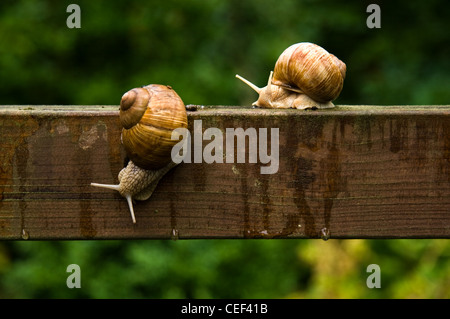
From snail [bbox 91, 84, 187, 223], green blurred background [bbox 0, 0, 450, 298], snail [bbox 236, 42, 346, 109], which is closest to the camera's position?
snail [bbox 91, 84, 187, 223]

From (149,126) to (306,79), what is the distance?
0.55 meters

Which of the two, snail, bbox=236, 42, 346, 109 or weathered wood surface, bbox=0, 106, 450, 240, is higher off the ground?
snail, bbox=236, 42, 346, 109

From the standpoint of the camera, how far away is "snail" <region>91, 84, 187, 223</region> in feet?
4.65

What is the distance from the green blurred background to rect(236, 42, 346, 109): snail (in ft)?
5.18

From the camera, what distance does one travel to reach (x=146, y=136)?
4.65 feet

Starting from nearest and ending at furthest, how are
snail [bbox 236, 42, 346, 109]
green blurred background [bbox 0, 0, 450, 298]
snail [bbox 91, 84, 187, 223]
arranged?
1. snail [bbox 91, 84, 187, 223]
2. snail [bbox 236, 42, 346, 109]
3. green blurred background [bbox 0, 0, 450, 298]

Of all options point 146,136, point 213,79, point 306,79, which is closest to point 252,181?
point 146,136

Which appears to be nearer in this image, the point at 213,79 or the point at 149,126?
the point at 149,126

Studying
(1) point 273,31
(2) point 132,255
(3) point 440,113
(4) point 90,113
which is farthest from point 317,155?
(1) point 273,31

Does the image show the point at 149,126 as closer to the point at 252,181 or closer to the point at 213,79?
the point at 252,181

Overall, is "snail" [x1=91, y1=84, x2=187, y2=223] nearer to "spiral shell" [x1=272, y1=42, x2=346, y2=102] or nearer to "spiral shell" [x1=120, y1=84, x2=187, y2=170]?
"spiral shell" [x1=120, y1=84, x2=187, y2=170]

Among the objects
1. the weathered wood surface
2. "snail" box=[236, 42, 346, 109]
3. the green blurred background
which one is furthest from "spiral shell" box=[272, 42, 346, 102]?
the green blurred background

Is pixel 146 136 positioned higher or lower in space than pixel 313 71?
lower

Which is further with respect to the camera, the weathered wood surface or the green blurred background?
the green blurred background
